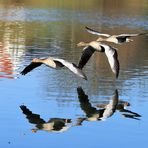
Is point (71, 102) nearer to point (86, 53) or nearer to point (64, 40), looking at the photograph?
point (86, 53)

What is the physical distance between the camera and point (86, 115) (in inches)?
508

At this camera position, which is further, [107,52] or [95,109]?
[107,52]

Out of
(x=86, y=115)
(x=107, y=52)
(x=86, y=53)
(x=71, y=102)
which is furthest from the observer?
(x=86, y=53)

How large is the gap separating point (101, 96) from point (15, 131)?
13.2 feet

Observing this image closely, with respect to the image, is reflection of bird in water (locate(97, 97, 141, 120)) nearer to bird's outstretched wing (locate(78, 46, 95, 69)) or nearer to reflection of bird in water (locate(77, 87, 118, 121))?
reflection of bird in water (locate(77, 87, 118, 121))

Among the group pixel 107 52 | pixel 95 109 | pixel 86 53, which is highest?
pixel 107 52

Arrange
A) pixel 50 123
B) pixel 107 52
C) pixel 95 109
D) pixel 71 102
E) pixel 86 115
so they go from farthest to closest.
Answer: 1. pixel 107 52
2. pixel 71 102
3. pixel 95 109
4. pixel 86 115
5. pixel 50 123

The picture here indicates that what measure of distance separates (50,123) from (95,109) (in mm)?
1784

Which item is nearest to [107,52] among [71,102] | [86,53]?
[71,102]

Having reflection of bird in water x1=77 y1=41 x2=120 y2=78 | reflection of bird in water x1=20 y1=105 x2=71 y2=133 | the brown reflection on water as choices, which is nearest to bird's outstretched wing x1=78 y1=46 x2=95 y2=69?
reflection of bird in water x1=77 y1=41 x2=120 y2=78

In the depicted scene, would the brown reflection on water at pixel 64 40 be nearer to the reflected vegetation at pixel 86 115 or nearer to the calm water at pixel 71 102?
the calm water at pixel 71 102

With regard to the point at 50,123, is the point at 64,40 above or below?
below

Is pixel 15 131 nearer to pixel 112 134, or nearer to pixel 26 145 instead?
pixel 26 145

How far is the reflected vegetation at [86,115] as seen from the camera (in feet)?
38.8
